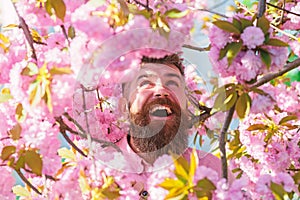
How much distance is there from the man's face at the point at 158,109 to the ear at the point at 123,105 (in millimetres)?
73

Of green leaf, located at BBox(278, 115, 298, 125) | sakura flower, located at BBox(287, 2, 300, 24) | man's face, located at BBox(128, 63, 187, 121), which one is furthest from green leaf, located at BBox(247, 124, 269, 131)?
sakura flower, located at BBox(287, 2, 300, 24)

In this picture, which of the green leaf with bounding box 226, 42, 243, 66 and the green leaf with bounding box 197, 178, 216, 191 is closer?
the green leaf with bounding box 197, 178, 216, 191

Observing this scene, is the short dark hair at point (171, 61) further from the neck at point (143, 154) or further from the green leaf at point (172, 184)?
the green leaf at point (172, 184)

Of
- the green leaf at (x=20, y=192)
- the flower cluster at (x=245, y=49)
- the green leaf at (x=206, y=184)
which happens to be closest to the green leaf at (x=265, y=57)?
the flower cluster at (x=245, y=49)

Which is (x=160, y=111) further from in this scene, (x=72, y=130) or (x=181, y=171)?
(x=181, y=171)

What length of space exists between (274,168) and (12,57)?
1.15 m

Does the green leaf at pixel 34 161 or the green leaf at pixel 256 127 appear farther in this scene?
the green leaf at pixel 256 127

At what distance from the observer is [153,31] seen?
150 centimetres

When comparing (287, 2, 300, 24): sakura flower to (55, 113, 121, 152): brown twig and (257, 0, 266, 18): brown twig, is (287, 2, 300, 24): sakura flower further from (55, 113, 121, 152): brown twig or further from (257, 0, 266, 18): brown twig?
(55, 113, 121, 152): brown twig

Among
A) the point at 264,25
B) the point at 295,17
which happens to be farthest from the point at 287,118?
the point at 264,25

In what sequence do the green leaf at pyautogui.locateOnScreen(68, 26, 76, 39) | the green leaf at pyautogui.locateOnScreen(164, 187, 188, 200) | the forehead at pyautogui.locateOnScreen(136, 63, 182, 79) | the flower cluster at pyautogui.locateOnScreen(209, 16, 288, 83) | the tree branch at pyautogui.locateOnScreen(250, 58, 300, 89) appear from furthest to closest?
1. the forehead at pyautogui.locateOnScreen(136, 63, 182, 79)
2. the green leaf at pyautogui.locateOnScreen(68, 26, 76, 39)
3. the tree branch at pyautogui.locateOnScreen(250, 58, 300, 89)
4. the flower cluster at pyautogui.locateOnScreen(209, 16, 288, 83)
5. the green leaf at pyautogui.locateOnScreen(164, 187, 188, 200)

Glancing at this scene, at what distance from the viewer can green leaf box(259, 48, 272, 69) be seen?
156cm

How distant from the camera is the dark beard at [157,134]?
2.04 metres

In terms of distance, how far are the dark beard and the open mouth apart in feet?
0.06
